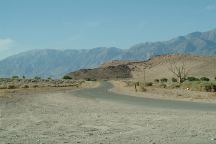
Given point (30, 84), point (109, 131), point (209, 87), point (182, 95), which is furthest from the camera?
point (30, 84)

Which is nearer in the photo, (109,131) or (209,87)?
(109,131)

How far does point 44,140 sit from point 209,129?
5.67 meters

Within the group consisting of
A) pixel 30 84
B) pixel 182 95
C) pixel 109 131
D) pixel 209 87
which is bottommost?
pixel 109 131

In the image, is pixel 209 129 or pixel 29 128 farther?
pixel 29 128

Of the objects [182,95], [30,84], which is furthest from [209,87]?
[30,84]

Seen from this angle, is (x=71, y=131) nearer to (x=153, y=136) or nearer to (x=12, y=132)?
(x=12, y=132)

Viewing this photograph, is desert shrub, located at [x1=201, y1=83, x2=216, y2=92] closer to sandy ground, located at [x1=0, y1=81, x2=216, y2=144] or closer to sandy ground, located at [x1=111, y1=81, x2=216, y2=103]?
sandy ground, located at [x1=111, y1=81, x2=216, y2=103]

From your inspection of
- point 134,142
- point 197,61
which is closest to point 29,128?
point 134,142

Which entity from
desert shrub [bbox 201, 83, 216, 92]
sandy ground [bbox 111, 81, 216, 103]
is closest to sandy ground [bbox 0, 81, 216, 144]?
sandy ground [bbox 111, 81, 216, 103]

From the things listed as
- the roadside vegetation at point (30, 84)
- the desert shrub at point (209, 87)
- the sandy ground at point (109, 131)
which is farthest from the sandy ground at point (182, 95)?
the roadside vegetation at point (30, 84)

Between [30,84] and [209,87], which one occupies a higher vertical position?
[30,84]

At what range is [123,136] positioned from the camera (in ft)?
51.8

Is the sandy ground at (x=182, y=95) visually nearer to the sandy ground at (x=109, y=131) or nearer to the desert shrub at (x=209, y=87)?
the desert shrub at (x=209, y=87)

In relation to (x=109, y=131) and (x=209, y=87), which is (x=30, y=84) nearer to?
(x=209, y=87)
